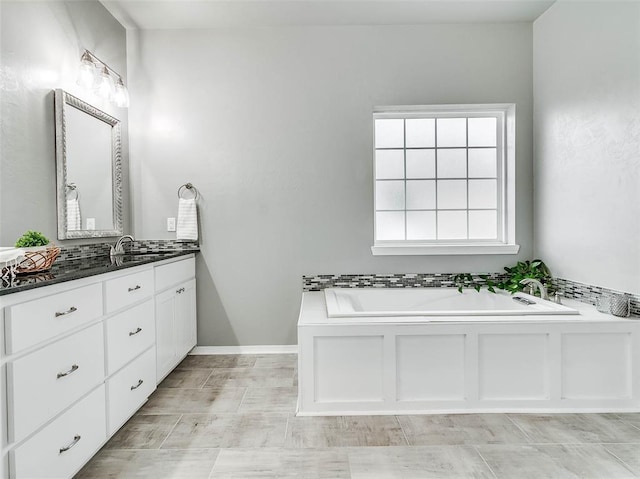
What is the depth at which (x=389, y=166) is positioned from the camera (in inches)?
131

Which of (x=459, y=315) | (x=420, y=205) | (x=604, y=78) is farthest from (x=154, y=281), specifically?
(x=604, y=78)

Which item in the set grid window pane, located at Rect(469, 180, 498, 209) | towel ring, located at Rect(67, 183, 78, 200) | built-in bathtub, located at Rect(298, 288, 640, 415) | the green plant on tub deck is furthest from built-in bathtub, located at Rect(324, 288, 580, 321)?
towel ring, located at Rect(67, 183, 78, 200)

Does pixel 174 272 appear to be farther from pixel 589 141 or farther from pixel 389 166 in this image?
pixel 589 141

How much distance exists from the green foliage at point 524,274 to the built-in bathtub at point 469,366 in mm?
739

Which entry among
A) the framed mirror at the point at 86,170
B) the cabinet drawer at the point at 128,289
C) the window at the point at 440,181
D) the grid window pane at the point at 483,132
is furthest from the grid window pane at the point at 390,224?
the framed mirror at the point at 86,170

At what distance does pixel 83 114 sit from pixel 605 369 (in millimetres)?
3521

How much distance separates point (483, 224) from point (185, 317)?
252 centimetres

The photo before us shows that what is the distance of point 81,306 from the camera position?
1635 mm

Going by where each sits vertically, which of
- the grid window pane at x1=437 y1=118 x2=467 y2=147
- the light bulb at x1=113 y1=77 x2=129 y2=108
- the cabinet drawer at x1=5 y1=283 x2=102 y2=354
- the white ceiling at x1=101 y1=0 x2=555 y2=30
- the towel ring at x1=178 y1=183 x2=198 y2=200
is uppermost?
the white ceiling at x1=101 y1=0 x2=555 y2=30

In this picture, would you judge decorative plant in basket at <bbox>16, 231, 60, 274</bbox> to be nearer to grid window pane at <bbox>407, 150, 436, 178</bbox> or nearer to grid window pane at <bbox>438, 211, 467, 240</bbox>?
grid window pane at <bbox>407, 150, 436, 178</bbox>

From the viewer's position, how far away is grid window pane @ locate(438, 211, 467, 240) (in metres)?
3.34

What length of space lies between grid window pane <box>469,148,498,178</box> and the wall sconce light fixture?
275cm

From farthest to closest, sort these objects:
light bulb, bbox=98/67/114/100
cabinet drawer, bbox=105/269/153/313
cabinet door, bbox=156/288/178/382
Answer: light bulb, bbox=98/67/114/100 → cabinet door, bbox=156/288/178/382 → cabinet drawer, bbox=105/269/153/313

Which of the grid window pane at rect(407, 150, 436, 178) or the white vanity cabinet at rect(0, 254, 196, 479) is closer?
the white vanity cabinet at rect(0, 254, 196, 479)
